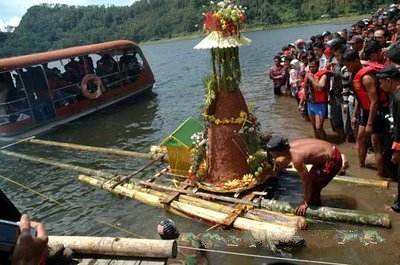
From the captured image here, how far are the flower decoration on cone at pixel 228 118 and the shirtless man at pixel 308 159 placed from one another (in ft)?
3.49

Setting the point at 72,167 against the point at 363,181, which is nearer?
the point at 363,181

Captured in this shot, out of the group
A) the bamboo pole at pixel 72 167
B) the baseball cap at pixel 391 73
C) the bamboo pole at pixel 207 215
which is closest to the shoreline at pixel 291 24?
the bamboo pole at pixel 72 167

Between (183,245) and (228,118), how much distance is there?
238 cm

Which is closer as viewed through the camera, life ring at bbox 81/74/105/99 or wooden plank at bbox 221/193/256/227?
wooden plank at bbox 221/193/256/227

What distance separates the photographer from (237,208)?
651cm

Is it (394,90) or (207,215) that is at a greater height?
(394,90)

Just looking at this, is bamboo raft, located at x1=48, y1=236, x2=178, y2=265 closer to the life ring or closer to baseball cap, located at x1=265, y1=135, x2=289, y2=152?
baseball cap, located at x1=265, y1=135, x2=289, y2=152

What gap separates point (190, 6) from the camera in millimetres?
135875

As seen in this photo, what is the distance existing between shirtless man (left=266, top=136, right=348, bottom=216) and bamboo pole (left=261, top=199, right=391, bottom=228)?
0.49ft

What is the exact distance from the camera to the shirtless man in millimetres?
5809

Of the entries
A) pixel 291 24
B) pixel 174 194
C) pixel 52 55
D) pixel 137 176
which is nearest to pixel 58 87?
pixel 52 55

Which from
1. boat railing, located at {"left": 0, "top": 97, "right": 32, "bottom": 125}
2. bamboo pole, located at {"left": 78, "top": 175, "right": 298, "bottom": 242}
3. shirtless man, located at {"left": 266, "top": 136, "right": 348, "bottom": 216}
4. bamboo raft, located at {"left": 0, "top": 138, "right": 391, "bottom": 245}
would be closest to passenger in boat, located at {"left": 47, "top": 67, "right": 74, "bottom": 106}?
boat railing, located at {"left": 0, "top": 97, "right": 32, "bottom": 125}

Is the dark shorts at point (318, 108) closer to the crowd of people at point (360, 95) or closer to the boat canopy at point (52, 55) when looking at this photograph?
the crowd of people at point (360, 95)

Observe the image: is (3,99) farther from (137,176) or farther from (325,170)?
(325,170)
